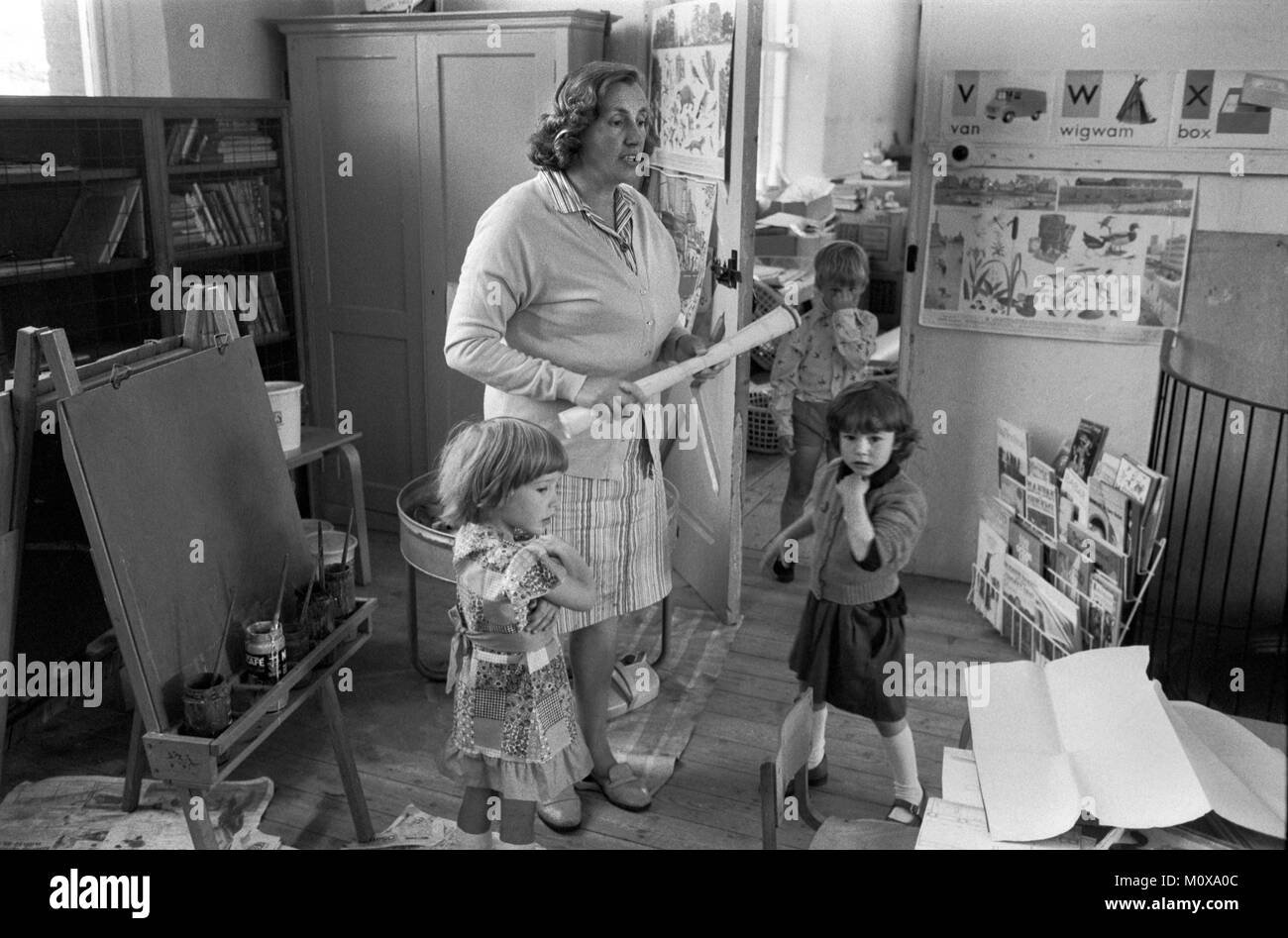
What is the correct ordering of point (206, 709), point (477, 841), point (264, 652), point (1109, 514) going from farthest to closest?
1. point (1109, 514)
2. point (477, 841)
3. point (264, 652)
4. point (206, 709)

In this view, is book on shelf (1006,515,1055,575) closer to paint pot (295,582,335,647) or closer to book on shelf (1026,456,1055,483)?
book on shelf (1026,456,1055,483)

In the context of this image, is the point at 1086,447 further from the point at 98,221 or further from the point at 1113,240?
the point at 98,221

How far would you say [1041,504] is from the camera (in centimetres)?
350

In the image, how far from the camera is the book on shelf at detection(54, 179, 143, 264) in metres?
3.50

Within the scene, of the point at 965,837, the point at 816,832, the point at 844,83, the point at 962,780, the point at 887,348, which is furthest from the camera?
the point at 844,83

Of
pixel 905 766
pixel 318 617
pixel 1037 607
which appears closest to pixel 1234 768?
pixel 905 766

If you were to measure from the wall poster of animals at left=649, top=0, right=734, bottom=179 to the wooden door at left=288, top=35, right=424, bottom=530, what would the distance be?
0.89 m

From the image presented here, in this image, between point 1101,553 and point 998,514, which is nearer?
point 1101,553

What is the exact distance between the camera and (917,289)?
3.86 metres

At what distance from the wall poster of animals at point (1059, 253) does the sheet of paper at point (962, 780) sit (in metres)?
2.57

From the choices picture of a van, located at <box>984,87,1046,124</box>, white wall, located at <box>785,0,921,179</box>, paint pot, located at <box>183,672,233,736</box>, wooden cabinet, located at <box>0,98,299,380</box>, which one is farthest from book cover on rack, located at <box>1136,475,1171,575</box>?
white wall, located at <box>785,0,921,179</box>

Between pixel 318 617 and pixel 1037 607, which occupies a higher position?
pixel 318 617

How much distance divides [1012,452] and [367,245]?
2.42m

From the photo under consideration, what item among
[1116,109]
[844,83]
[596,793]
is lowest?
[596,793]
